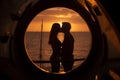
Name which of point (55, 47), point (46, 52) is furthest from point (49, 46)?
point (55, 47)

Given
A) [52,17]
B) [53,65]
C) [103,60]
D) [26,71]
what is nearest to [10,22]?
[26,71]

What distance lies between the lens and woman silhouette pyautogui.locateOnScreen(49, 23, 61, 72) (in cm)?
669

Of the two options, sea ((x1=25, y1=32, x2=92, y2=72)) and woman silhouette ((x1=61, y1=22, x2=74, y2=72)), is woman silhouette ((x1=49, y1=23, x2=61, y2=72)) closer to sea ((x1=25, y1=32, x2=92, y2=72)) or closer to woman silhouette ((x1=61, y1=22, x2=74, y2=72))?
woman silhouette ((x1=61, y1=22, x2=74, y2=72))

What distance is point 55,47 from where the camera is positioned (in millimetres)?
7238

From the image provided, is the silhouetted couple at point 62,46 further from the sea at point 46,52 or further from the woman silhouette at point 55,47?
the sea at point 46,52

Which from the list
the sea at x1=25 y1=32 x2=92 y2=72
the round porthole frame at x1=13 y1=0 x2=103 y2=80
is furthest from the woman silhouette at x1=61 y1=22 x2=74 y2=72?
the round porthole frame at x1=13 y1=0 x2=103 y2=80

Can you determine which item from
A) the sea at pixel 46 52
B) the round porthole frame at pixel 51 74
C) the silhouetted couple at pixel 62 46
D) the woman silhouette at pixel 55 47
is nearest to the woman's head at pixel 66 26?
the silhouetted couple at pixel 62 46

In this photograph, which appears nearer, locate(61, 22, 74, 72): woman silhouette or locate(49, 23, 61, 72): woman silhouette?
locate(49, 23, 61, 72): woman silhouette

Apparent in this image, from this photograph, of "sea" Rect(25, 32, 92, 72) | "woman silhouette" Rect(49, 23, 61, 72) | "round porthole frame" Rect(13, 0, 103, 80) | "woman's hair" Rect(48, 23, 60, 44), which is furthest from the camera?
"sea" Rect(25, 32, 92, 72)

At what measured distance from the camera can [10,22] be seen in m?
4.14

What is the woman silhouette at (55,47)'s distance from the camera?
21.9 ft

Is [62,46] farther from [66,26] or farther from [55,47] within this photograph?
[66,26]

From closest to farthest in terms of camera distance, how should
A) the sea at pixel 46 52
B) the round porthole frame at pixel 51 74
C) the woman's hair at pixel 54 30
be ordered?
the round porthole frame at pixel 51 74 → the woman's hair at pixel 54 30 → the sea at pixel 46 52

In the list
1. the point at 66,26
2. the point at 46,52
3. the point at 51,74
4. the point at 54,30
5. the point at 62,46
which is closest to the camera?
the point at 51,74
